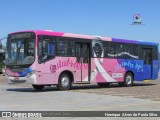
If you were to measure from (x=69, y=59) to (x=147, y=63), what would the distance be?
26.4ft

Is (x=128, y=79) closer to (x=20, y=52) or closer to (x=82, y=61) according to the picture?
(x=82, y=61)

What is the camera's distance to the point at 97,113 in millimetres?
13102

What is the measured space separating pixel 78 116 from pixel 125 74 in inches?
628

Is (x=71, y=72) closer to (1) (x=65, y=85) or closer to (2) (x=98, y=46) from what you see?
(1) (x=65, y=85)

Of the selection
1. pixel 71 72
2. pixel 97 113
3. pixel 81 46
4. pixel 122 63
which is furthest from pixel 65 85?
pixel 97 113

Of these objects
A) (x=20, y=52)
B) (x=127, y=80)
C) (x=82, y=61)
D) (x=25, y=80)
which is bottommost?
(x=127, y=80)

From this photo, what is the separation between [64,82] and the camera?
2319 cm

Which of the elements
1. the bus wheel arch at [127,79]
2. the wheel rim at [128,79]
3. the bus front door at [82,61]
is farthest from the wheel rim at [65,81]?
the wheel rim at [128,79]

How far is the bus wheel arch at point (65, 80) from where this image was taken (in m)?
23.0

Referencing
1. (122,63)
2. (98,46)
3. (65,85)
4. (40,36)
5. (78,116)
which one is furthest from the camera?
(122,63)

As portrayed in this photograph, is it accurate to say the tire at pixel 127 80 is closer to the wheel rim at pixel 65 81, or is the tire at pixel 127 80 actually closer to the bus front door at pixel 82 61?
the bus front door at pixel 82 61

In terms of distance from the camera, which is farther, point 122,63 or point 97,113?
point 122,63

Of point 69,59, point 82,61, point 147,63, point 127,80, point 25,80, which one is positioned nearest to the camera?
point 25,80

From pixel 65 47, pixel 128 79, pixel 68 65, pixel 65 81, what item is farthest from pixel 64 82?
pixel 128 79
